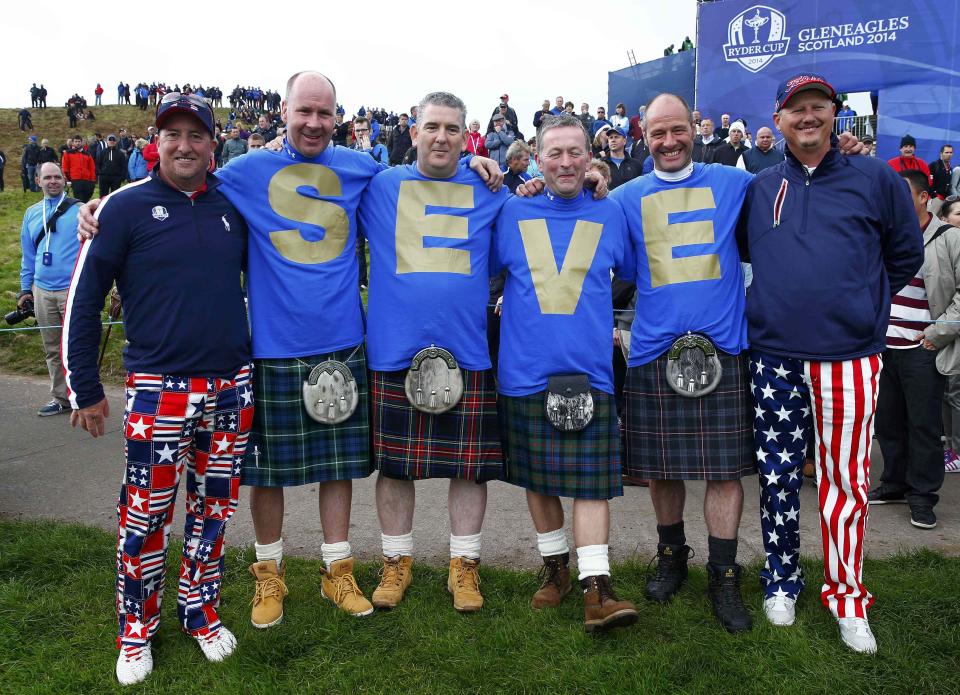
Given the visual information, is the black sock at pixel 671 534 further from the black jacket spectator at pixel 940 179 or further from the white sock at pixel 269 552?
the black jacket spectator at pixel 940 179

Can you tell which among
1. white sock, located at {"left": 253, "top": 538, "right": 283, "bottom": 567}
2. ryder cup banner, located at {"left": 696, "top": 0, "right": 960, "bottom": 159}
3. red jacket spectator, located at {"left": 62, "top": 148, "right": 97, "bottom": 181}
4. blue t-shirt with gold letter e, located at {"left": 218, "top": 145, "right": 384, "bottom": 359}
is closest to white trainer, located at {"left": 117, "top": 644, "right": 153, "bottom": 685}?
white sock, located at {"left": 253, "top": 538, "right": 283, "bottom": 567}

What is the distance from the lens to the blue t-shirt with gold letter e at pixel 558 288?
122 inches

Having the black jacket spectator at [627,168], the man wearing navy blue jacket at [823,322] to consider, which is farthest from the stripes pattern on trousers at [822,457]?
the black jacket spectator at [627,168]

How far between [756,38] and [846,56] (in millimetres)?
2048

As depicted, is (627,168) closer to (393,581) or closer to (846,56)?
(393,581)

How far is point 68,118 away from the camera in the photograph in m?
37.0

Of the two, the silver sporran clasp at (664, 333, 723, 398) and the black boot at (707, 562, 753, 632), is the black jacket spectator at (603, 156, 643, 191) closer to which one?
the silver sporran clasp at (664, 333, 723, 398)

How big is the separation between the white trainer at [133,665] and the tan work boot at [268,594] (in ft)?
1.44

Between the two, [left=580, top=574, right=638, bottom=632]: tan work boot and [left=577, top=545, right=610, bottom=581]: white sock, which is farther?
[left=577, top=545, right=610, bottom=581]: white sock

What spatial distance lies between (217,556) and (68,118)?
135 feet

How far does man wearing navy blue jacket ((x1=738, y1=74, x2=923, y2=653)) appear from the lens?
2859 mm

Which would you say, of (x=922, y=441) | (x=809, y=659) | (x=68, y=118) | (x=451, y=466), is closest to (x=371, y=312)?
(x=451, y=466)

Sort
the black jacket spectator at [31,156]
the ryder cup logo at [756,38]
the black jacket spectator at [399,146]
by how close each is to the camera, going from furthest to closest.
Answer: the black jacket spectator at [31,156] → the ryder cup logo at [756,38] → the black jacket spectator at [399,146]

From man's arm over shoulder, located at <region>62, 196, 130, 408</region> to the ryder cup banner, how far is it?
17.1m
